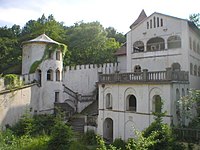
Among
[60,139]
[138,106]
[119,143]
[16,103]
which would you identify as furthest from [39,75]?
[119,143]

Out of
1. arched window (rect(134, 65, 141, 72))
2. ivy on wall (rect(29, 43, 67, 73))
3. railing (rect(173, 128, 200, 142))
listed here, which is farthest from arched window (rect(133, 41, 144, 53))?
railing (rect(173, 128, 200, 142))

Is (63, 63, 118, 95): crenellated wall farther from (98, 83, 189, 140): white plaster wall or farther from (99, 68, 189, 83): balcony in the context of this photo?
(99, 68, 189, 83): balcony

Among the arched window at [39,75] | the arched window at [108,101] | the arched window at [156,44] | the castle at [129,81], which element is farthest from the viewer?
the arched window at [39,75]

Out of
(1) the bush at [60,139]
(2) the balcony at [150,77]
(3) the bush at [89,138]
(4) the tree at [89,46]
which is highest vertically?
(4) the tree at [89,46]

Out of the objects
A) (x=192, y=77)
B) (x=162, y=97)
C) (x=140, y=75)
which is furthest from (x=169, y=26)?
(x=162, y=97)

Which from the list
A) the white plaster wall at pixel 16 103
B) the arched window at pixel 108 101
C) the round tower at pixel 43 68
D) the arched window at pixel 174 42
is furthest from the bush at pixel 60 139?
the arched window at pixel 174 42

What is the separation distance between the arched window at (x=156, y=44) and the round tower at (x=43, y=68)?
1108 centimetres

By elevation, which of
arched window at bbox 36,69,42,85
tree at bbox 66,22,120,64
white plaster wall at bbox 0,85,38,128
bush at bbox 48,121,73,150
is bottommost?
bush at bbox 48,121,73,150

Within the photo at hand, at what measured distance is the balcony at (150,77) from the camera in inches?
770

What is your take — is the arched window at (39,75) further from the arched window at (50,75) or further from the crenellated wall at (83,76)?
the crenellated wall at (83,76)

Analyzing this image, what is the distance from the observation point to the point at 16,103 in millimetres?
25531

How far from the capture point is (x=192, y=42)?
86.6ft

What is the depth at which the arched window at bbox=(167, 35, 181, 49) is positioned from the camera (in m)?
25.7

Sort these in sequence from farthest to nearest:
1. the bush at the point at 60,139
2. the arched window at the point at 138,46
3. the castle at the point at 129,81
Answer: the arched window at the point at 138,46
the castle at the point at 129,81
the bush at the point at 60,139
